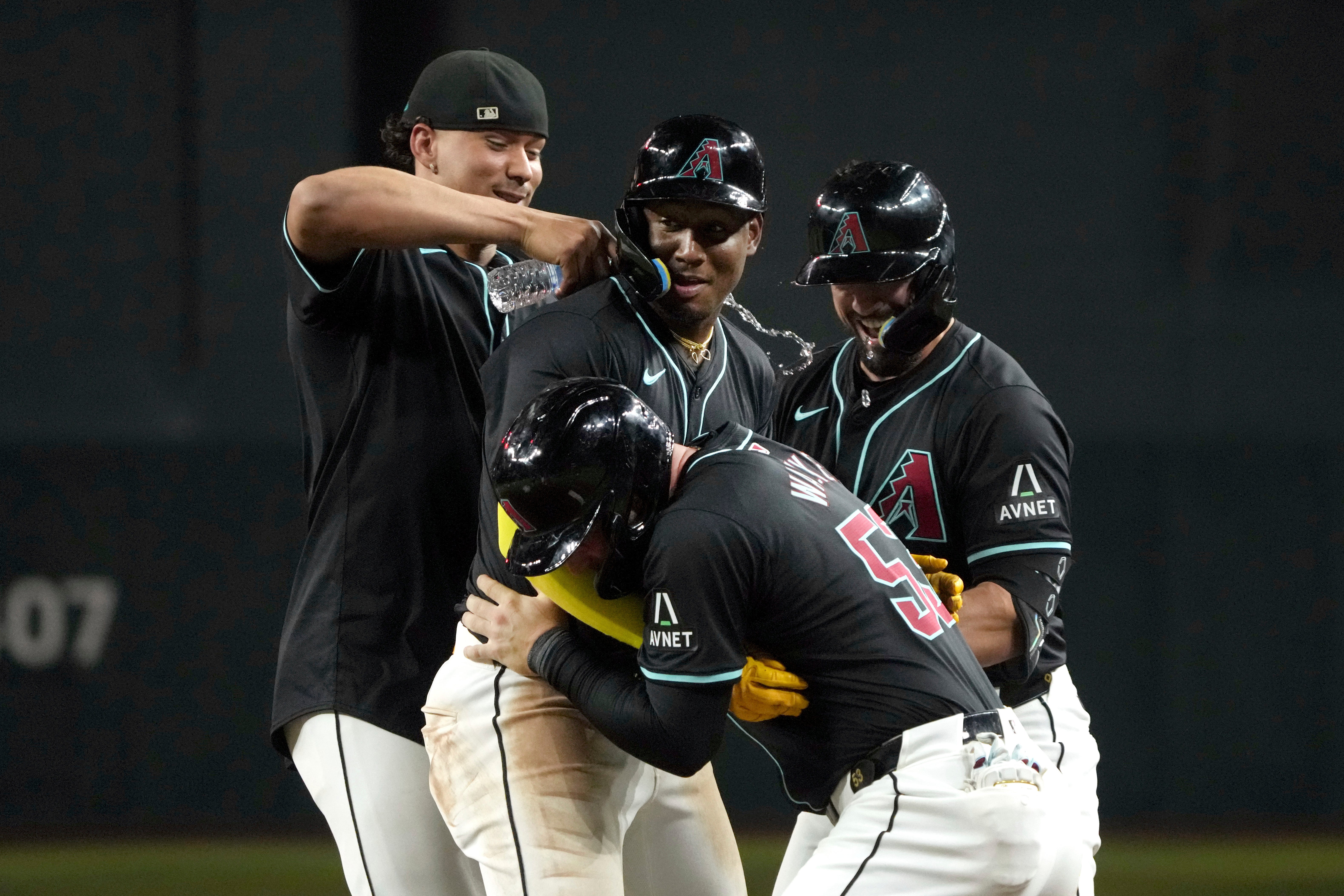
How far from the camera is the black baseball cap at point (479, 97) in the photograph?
3.40 meters

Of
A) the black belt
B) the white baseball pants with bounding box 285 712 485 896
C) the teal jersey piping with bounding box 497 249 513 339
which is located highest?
the teal jersey piping with bounding box 497 249 513 339

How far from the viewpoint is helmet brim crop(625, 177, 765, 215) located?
294 cm

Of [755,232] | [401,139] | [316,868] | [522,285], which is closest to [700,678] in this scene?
[755,232]

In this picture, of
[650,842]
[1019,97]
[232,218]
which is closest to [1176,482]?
[1019,97]

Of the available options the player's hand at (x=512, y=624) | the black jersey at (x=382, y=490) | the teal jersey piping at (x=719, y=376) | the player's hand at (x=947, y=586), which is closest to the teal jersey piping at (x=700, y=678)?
the player's hand at (x=512, y=624)

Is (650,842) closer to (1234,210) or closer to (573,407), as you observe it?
(573,407)

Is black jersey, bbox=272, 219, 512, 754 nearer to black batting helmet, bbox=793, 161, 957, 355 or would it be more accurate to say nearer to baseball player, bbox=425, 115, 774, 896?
baseball player, bbox=425, 115, 774, 896

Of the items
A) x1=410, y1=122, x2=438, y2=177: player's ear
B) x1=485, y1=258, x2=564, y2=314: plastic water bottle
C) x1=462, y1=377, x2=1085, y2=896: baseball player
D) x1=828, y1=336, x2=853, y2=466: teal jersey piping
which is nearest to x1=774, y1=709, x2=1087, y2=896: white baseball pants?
x1=462, y1=377, x2=1085, y2=896: baseball player

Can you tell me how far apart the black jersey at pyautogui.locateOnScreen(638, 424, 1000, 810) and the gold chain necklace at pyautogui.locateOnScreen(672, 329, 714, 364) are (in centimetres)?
33

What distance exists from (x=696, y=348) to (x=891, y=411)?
0.57 meters

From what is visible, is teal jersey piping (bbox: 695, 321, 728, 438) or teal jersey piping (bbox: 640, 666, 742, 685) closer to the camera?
teal jersey piping (bbox: 640, 666, 742, 685)

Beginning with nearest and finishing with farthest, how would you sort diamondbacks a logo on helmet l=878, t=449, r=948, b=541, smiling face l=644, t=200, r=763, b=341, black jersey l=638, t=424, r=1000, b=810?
black jersey l=638, t=424, r=1000, b=810 → smiling face l=644, t=200, r=763, b=341 → diamondbacks a logo on helmet l=878, t=449, r=948, b=541

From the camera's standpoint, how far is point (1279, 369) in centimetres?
856

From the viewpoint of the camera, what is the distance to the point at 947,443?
330 cm
